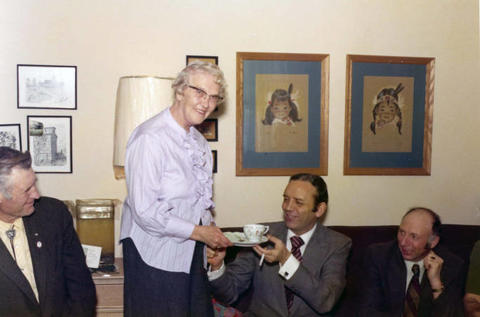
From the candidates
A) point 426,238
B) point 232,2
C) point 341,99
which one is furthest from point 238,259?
point 232,2

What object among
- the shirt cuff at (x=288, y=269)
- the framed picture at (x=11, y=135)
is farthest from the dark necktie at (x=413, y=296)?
the framed picture at (x=11, y=135)

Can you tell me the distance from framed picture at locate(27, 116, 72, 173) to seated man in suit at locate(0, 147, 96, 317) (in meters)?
0.83

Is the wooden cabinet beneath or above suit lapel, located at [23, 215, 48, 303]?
beneath

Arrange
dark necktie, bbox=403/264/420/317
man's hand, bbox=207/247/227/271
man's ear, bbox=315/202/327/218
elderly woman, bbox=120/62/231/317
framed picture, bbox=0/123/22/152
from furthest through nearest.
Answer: framed picture, bbox=0/123/22/152, man's ear, bbox=315/202/327/218, dark necktie, bbox=403/264/420/317, man's hand, bbox=207/247/227/271, elderly woman, bbox=120/62/231/317

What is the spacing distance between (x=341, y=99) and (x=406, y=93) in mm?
442

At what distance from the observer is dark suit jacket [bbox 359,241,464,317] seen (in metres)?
2.32

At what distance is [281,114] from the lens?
317cm

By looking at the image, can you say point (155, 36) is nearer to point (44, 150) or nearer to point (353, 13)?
point (44, 150)

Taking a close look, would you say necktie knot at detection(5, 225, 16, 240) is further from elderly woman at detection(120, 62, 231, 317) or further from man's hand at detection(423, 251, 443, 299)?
man's hand at detection(423, 251, 443, 299)

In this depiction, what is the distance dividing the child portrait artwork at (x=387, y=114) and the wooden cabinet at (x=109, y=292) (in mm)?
1713

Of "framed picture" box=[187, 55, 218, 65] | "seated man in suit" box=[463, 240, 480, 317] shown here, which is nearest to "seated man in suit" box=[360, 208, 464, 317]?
"seated man in suit" box=[463, 240, 480, 317]

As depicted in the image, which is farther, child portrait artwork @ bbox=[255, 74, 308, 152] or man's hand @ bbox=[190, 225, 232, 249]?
child portrait artwork @ bbox=[255, 74, 308, 152]

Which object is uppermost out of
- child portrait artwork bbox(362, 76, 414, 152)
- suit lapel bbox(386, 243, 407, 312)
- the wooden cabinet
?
child portrait artwork bbox(362, 76, 414, 152)

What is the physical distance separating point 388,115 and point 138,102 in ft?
5.30
